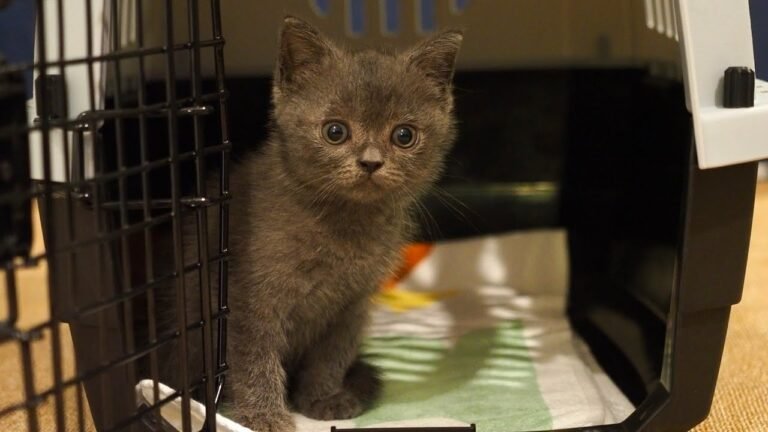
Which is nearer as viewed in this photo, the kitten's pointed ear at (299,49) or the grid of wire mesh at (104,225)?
the grid of wire mesh at (104,225)

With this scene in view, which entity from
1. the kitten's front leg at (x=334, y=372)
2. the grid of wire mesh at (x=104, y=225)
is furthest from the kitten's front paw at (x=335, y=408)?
the grid of wire mesh at (x=104, y=225)

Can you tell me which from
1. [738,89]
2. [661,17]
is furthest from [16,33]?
[738,89]

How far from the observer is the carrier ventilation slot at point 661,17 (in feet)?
4.13

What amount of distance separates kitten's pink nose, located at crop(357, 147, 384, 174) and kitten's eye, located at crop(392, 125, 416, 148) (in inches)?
2.6

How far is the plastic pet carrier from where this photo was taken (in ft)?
3.14

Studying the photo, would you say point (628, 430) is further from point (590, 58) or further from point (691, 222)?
point (590, 58)

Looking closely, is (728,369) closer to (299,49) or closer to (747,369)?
(747,369)

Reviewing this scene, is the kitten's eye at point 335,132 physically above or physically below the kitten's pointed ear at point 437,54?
below

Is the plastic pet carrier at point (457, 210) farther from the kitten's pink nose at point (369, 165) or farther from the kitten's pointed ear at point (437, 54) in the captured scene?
the kitten's pointed ear at point (437, 54)

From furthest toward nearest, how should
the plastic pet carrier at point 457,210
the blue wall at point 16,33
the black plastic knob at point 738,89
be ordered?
the blue wall at point 16,33, the black plastic knob at point 738,89, the plastic pet carrier at point 457,210

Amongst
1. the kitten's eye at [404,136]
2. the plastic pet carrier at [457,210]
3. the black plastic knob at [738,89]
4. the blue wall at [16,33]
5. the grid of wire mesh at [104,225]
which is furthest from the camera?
the blue wall at [16,33]

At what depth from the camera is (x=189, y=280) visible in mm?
1227

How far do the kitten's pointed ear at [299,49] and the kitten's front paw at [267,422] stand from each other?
1.47ft

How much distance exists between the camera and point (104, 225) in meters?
1.00
